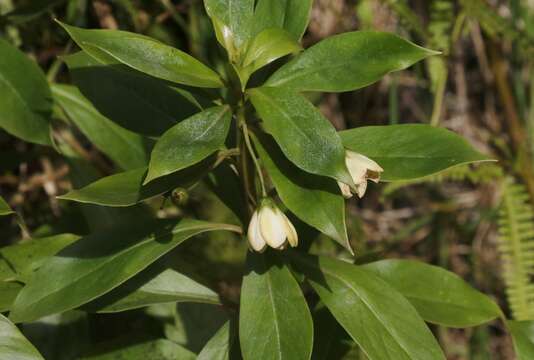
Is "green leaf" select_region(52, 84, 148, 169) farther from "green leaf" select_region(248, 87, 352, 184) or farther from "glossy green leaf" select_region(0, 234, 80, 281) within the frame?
"green leaf" select_region(248, 87, 352, 184)

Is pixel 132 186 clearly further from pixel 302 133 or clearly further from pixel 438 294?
pixel 438 294

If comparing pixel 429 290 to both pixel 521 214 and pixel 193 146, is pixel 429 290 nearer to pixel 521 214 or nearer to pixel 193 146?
pixel 193 146

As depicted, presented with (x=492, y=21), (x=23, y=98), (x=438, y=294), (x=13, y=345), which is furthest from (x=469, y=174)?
(x=13, y=345)

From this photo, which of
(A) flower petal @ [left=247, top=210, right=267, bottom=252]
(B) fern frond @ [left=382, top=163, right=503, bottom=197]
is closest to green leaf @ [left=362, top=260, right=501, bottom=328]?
(A) flower petal @ [left=247, top=210, right=267, bottom=252]

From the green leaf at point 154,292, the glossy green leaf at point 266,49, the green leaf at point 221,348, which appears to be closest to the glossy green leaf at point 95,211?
the green leaf at point 154,292

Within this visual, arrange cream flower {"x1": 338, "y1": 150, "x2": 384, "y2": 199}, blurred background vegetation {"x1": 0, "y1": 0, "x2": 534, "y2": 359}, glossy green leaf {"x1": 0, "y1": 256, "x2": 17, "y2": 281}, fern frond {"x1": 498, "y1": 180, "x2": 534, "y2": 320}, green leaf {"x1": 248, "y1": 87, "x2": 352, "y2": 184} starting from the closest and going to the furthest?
1. green leaf {"x1": 248, "y1": 87, "x2": 352, "y2": 184}
2. cream flower {"x1": 338, "y1": 150, "x2": 384, "y2": 199}
3. glossy green leaf {"x1": 0, "y1": 256, "x2": 17, "y2": 281}
4. blurred background vegetation {"x1": 0, "y1": 0, "x2": 534, "y2": 359}
5. fern frond {"x1": 498, "y1": 180, "x2": 534, "y2": 320}

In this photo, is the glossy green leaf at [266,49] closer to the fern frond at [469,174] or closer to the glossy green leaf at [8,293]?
the glossy green leaf at [8,293]
